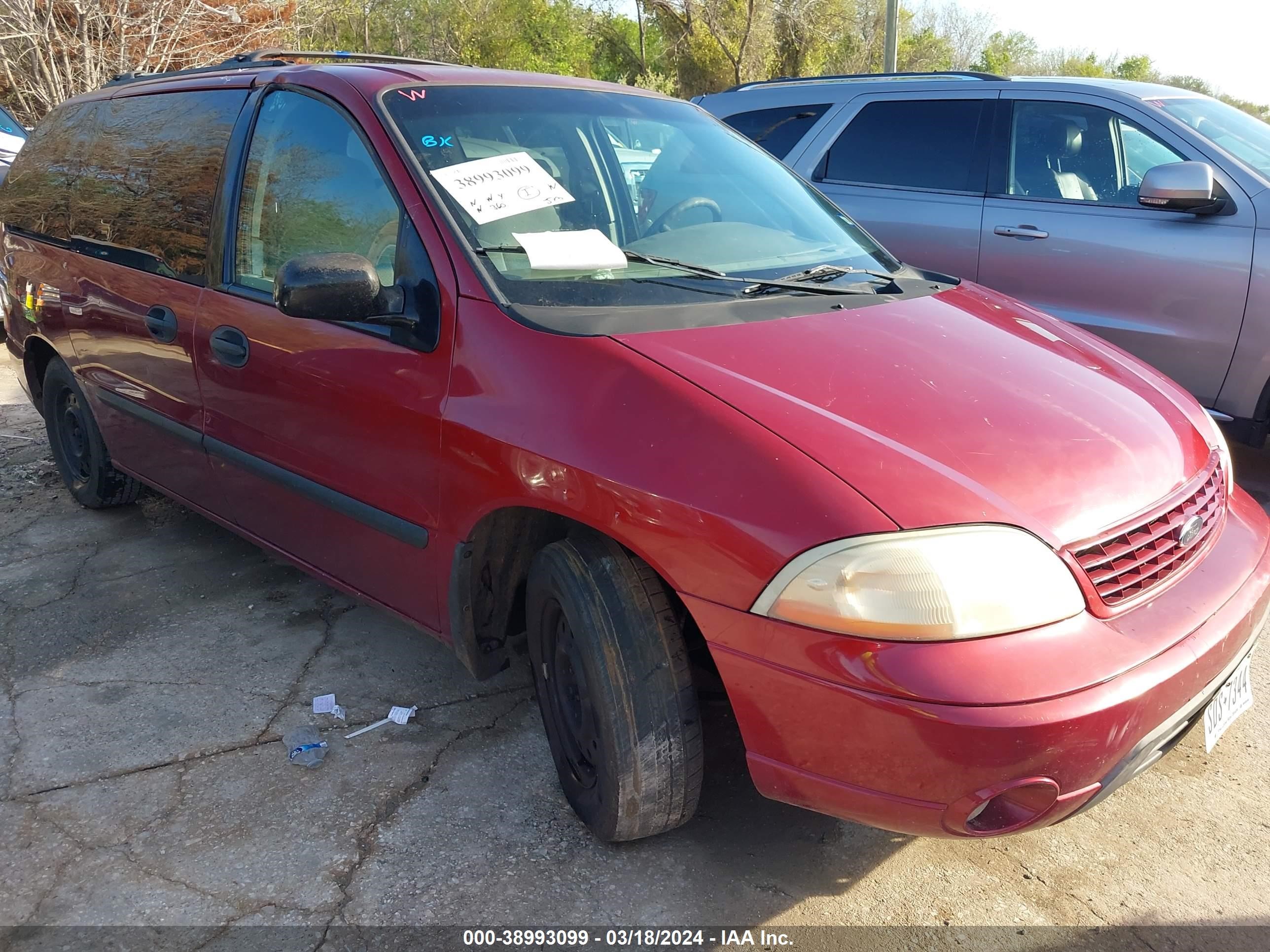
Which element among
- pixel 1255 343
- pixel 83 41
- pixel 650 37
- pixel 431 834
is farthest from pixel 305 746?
pixel 650 37

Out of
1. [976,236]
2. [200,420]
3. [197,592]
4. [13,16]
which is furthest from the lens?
[13,16]

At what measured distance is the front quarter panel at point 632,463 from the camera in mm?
1827

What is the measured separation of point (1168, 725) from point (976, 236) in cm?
337

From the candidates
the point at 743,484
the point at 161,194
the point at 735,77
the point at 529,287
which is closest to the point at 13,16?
the point at 161,194

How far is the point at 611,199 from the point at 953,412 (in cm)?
120

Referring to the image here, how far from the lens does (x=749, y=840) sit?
2.37 meters

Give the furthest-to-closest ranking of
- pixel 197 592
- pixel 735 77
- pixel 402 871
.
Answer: pixel 735 77 < pixel 197 592 < pixel 402 871

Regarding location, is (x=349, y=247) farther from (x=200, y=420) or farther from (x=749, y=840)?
(x=749, y=840)

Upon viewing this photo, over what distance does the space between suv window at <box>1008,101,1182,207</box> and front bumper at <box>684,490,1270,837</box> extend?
3.18m

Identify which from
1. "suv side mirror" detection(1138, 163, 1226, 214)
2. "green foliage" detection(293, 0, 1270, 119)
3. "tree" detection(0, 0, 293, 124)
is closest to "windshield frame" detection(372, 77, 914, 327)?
"suv side mirror" detection(1138, 163, 1226, 214)

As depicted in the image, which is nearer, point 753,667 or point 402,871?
point 753,667

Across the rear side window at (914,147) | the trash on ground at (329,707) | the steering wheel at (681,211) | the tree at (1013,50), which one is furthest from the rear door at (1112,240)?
the tree at (1013,50)

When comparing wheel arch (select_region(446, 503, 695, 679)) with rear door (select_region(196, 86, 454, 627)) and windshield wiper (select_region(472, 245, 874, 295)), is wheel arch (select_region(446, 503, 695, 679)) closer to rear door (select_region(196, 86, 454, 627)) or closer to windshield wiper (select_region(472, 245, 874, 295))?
rear door (select_region(196, 86, 454, 627))

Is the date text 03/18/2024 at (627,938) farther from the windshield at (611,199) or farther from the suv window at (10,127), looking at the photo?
the suv window at (10,127)
